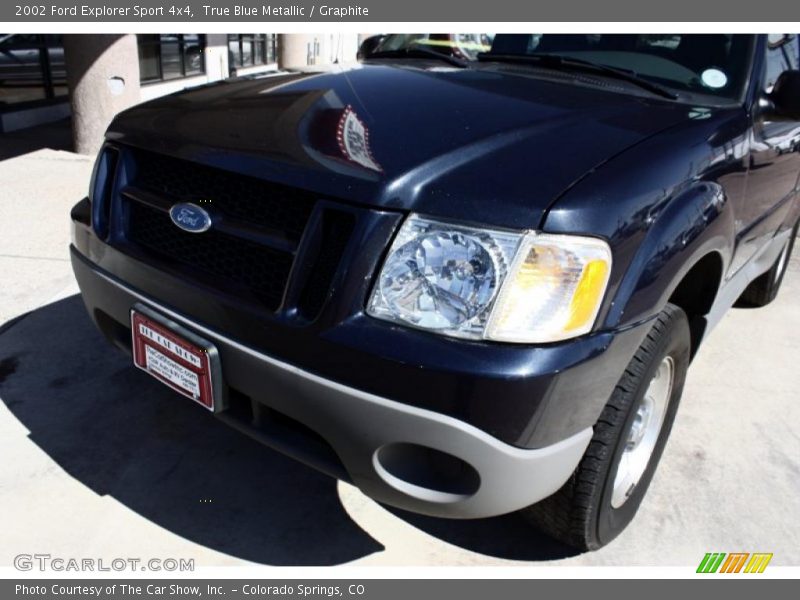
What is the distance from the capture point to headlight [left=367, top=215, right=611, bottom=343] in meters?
1.71

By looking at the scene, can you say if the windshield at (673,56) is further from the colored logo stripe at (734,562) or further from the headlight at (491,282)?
the colored logo stripe at (734,562)

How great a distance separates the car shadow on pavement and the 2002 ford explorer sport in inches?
18.9

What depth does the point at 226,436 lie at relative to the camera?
286 centimetres

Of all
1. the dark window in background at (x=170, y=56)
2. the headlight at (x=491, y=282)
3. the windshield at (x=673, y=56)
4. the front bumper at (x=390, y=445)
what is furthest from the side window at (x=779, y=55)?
the dark window in background at (x=170, y=56)

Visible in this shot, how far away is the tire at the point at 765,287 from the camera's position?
14.5ft

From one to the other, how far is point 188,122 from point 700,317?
1.91 m

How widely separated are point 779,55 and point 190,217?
263cm

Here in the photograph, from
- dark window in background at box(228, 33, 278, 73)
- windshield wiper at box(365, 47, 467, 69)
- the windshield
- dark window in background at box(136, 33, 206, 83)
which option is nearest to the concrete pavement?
the windshield

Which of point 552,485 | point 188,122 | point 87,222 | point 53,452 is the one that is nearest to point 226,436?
point 53,452

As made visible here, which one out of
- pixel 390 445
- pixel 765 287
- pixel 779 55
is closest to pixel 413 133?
pixel 390 445

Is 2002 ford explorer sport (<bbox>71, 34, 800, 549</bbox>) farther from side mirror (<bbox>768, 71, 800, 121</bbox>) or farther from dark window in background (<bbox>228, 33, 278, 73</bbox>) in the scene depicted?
dark window in background (<bbox>228, 33, 278, 73</bbox>)

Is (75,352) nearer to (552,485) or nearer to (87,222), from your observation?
(87,222)

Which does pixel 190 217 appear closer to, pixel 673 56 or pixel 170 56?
pixel 673 56

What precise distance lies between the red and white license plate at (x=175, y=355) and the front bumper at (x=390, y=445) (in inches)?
1.4
